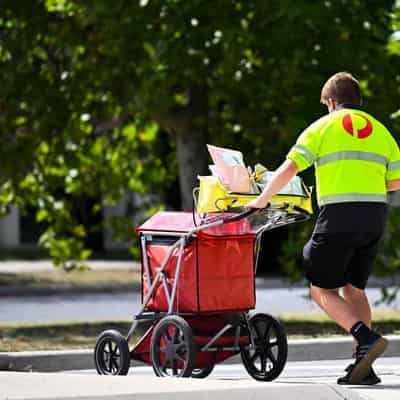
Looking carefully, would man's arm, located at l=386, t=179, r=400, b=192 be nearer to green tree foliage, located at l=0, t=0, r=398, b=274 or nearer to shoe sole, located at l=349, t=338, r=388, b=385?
shoe sole, located at l=349, t=338, r=388, b=385

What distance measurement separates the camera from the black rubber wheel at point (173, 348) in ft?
26.2

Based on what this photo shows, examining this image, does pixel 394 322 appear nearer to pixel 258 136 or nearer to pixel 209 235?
pixel 258 136

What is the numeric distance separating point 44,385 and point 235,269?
72.1 inches

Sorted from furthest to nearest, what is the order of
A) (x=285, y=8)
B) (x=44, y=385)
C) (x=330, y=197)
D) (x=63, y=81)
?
1. (x=63, y=81)
2. (x=285, y=8)
3. (x=330, y=197)
4. (x=44, y=385)

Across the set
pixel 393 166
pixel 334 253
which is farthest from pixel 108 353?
pixel 393 166

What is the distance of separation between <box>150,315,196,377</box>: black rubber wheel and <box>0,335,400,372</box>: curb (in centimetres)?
173

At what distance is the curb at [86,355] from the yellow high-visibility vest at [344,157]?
259 cm

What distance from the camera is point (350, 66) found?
13.1 metres

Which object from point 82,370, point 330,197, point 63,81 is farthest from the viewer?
point 63,81

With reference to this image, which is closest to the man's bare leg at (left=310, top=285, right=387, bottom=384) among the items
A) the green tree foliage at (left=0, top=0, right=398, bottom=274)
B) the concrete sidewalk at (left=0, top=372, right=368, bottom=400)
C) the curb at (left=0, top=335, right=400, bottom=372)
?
the concrete sidewalk at (left=0, top=372, right=368, bottom=400)

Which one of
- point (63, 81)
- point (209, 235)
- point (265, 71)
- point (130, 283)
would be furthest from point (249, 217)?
point (130, 283)

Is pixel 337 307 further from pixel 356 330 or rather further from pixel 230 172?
pixel 230 172

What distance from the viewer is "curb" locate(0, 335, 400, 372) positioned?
972 centimetres

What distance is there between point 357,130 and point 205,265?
4.06 feet
